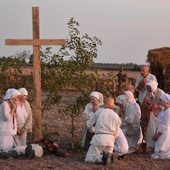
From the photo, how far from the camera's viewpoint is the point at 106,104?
1129cm

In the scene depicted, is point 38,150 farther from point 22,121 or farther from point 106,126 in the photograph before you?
point 106,126

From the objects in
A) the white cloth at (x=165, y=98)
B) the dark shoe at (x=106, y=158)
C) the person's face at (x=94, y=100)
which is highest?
the white cloth at (x=165, y=98)

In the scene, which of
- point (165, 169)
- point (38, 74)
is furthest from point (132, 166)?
point (38, 74)

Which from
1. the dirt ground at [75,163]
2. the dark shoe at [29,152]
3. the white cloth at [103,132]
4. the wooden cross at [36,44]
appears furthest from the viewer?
the wooden cross at [36,44]

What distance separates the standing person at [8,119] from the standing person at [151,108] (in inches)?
109

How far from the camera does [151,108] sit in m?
12.8

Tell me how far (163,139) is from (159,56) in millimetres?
14349

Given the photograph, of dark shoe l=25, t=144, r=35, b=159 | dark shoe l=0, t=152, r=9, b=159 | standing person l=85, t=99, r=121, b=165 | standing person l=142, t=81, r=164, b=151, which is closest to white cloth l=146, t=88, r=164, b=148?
standing person l=142, t=81, r=164, b=151

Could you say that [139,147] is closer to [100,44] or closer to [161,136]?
[161,136]

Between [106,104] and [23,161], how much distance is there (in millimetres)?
1841

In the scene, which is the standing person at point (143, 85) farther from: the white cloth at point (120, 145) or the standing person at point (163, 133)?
the white cloth at point (120, 145)

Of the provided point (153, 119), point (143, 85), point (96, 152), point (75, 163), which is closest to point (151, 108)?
point (153, 119)

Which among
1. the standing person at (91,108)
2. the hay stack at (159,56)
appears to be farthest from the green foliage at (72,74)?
the hay stack at (159,56)

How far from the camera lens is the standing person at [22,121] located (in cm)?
1248
